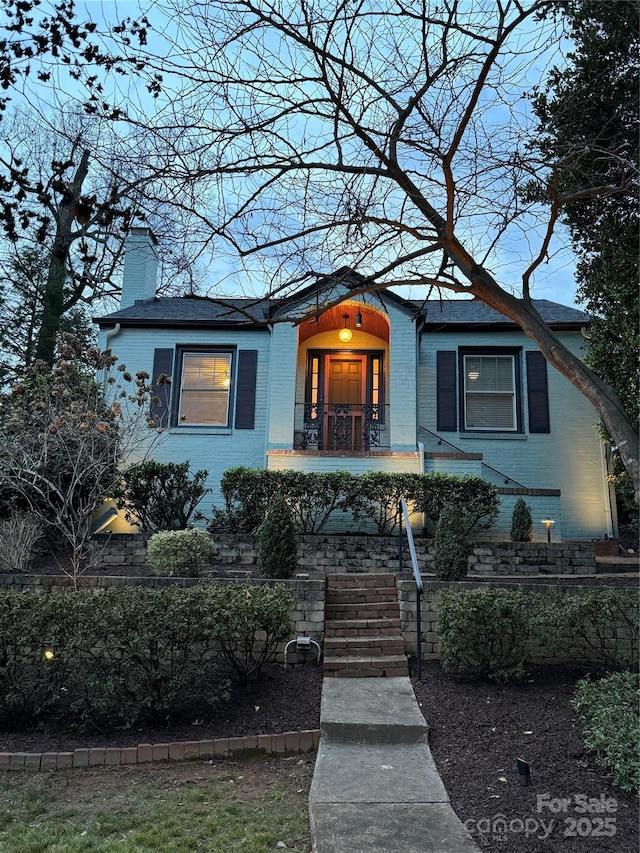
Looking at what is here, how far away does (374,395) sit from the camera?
1340cm

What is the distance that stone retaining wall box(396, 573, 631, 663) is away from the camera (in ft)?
21.9

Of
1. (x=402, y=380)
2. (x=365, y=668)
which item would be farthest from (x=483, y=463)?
(x=365, y=668)

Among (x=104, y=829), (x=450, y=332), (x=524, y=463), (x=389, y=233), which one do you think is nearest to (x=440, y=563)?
(x=389, y=233)

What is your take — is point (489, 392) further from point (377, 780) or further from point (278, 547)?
point (377, 780)

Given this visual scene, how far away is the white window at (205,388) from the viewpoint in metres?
13.1

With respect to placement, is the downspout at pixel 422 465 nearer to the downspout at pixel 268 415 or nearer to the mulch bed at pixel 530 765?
the downspout at pixel 268 415

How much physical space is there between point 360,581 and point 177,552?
7.74 ft

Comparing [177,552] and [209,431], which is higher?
[209,431]

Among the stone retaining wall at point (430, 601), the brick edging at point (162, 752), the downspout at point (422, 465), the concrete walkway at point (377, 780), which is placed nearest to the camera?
the concrete walkway at point (377, 780)

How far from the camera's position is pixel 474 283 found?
593cm

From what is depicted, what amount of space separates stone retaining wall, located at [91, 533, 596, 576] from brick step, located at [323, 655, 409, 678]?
2775 millimetres

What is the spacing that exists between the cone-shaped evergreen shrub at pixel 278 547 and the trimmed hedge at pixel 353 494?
2.69 m

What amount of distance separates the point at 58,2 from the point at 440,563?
20.8 ft

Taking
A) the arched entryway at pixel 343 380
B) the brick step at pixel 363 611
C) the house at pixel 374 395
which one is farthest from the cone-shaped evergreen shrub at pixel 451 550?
the arched entryway at pixel 343 380
